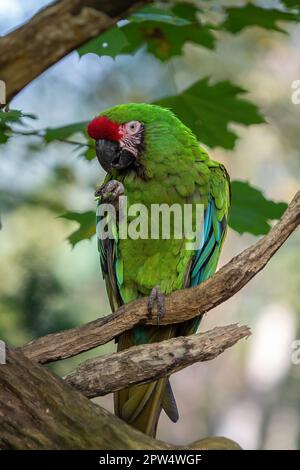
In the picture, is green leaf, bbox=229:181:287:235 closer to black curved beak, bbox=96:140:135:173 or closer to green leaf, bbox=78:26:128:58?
black curved beak, bbox=96:140:135:173

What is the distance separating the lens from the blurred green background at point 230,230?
16.6 feet

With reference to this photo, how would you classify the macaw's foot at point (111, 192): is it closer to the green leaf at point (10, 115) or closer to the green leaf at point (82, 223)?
the green leaf at point (82, 223)

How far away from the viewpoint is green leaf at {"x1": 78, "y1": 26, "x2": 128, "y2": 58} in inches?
79.0

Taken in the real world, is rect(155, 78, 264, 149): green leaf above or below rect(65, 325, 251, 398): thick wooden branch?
above

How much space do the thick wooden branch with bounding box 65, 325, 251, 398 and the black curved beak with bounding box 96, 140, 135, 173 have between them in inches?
29.5

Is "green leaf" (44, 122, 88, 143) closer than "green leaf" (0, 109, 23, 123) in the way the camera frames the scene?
No

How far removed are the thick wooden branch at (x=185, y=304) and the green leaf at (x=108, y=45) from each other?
0.66m

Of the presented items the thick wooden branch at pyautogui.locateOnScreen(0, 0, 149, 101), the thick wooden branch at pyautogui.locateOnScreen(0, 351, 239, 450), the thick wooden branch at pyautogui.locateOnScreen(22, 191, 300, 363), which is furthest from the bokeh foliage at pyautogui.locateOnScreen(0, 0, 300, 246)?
the thick wooden branch at pyautogui.locateOnScreen(0, 0, 149, 101)

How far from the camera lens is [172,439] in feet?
23.3

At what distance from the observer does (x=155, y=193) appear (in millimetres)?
2373

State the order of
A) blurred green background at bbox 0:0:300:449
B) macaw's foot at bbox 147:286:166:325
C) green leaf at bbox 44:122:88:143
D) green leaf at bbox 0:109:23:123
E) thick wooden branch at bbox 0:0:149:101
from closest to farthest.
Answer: thick wooden branch at bbox 0:0:149:101 → green leaf at bbox 0:109:23:123 → macaw's foot at bbox 147:286:166:325 → green leaf at bbox 44:122:88:143 → blurred green background at bbox 0:0:300:449

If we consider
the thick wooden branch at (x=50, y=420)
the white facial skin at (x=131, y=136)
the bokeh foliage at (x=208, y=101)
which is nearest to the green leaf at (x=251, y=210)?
the bokeh foliage at (x=208, y=101)

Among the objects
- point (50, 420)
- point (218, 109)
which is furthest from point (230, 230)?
point (50, 420)

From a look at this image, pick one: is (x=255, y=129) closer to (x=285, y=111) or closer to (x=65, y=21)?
(x=285, y=111)
